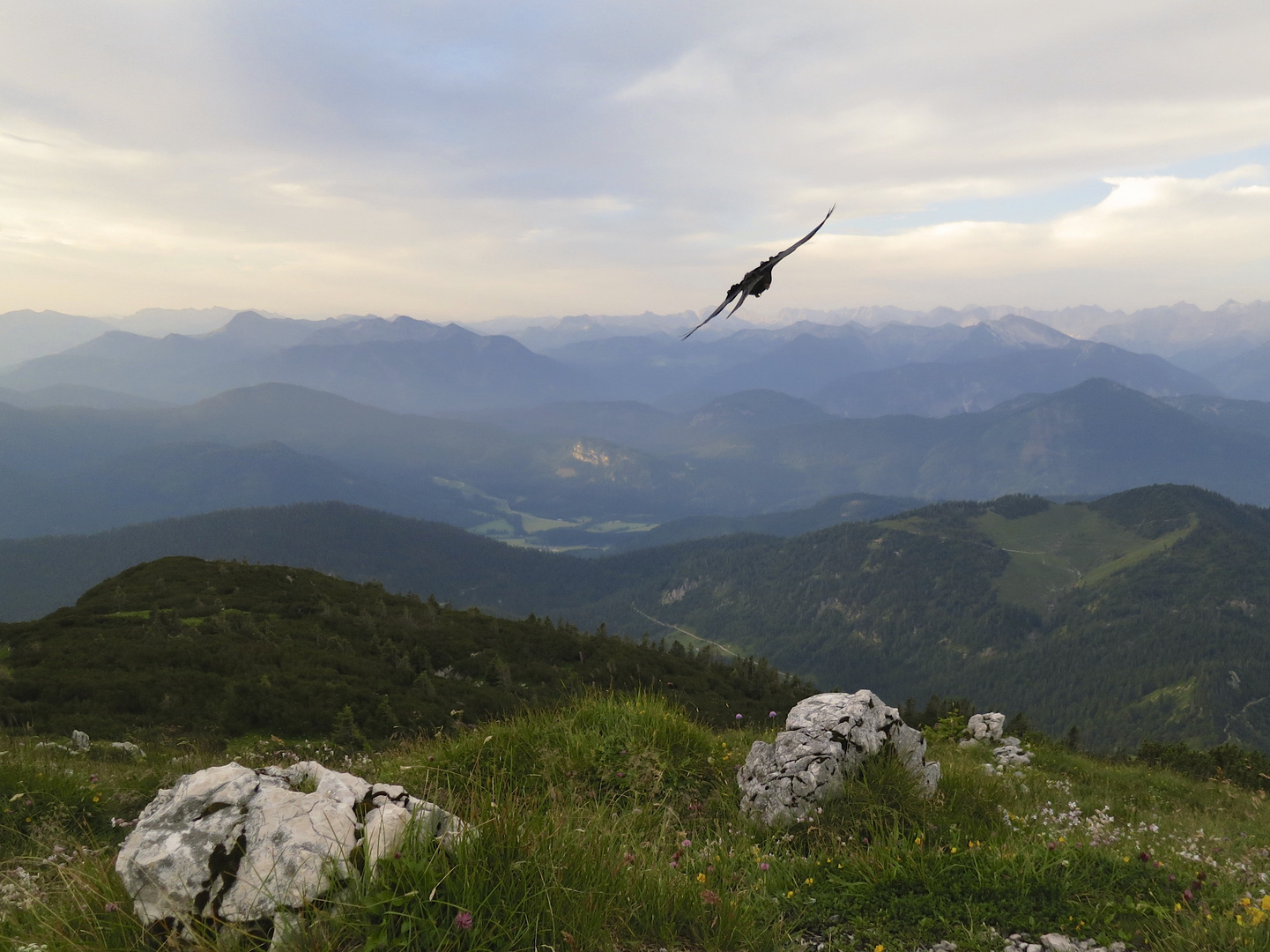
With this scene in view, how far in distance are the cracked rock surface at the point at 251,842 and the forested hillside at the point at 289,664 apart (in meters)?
6.10

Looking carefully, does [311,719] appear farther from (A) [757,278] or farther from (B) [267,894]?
(A) [757,278]

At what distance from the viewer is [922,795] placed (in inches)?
328

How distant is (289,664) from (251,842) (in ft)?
80.2

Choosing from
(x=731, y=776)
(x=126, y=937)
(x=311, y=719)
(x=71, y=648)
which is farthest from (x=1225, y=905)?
(x=71, y=648)

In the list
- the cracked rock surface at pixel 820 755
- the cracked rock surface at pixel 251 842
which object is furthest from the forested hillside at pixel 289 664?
the cracked rock surface at pixel 251 842

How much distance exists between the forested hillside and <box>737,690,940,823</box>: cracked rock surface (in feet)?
8.47

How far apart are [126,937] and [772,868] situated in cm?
551

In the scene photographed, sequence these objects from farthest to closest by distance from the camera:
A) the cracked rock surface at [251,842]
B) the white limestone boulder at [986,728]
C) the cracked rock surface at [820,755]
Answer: the white limestone boulder at [986,728] → the cracked rock surface at [820,755] → the cracked rock surface at [251,842]

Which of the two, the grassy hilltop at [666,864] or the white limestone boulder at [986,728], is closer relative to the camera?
the grassy hilltop at [666,864]

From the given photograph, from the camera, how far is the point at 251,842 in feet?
15.4

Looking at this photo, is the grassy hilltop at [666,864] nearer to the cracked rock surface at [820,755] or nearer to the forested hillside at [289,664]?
the cracked rock surface at [820,755]

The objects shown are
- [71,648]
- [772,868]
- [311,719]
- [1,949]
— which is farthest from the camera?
[71,648]

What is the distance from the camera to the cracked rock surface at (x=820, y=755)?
8297 millimetres

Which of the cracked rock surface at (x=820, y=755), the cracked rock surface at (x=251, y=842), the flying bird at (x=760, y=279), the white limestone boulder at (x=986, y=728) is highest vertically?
the flying bird at (x=760, y=279)
